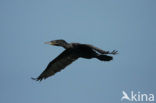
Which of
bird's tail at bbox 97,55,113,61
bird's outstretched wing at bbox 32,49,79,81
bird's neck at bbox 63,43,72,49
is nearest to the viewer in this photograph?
bird's tail at bbox 97,55,113,61

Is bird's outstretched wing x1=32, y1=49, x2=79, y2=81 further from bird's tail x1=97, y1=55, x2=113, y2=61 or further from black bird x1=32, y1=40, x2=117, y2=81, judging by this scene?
bird's tail x1=97, y1=55, x2=113, y2=61

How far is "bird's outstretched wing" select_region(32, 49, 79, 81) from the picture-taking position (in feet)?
68.8

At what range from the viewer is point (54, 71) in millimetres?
21562

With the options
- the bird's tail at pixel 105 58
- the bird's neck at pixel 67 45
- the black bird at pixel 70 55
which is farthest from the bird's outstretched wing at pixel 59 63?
the bird's tail at pixel 105 58

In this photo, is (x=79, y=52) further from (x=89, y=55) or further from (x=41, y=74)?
(x=41, y=74)

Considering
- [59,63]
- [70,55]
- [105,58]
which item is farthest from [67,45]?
[59,63]

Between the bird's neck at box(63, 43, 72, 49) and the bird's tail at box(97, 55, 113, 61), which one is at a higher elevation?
the bird's neck at box(63, 43, 72, 49)

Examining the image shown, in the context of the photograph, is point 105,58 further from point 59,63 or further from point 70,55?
point 59,63

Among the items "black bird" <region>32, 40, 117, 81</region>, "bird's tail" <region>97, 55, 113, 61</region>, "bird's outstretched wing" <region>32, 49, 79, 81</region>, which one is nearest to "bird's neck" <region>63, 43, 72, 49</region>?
"black bird" <region>32, 40, 117, 81</region>

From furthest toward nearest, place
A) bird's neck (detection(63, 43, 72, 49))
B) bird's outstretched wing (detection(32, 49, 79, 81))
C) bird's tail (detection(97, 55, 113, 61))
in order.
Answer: bird's outstretched wing (detection(32, 49, 79, 81)) < bird's neck (detection(63, 43, 72, 49)) < bird's tail (detection(97, 55, 113, 61))

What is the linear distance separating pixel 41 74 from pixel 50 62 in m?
0.77

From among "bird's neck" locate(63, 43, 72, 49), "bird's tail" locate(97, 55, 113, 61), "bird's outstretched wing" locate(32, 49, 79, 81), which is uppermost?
"bird's neck" locate(63, 43, 72, 49)

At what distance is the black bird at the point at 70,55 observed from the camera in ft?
63.4

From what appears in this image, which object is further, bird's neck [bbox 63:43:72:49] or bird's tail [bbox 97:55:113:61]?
bird's neck [bbox 63:43:72:49]
